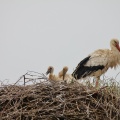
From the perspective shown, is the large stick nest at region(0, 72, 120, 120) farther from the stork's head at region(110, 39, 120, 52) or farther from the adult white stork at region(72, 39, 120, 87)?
the stork's head at region(110, 39, 120, 52)

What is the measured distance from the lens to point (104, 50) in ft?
38.4

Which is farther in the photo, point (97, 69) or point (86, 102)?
point (97, 69)

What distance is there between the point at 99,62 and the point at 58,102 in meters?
4.47

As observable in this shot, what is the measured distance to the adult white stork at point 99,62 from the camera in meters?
11.3

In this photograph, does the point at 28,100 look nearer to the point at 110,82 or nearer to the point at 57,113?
the point at 57,113

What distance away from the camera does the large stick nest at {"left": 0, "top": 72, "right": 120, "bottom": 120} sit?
22.6ft

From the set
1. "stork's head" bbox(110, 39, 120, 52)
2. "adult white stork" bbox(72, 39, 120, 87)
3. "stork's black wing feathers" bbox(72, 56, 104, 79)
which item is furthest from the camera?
"stork's head" bbox(110, 39, 120, 52)

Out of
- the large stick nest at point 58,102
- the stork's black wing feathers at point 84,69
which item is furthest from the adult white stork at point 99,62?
the large stick nest at point 58,102

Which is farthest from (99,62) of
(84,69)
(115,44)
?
(115,44)

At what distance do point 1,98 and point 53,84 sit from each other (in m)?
0.68

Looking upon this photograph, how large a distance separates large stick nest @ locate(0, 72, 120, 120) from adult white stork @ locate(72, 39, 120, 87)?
12.9ft

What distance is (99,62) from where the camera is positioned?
37.4 ft

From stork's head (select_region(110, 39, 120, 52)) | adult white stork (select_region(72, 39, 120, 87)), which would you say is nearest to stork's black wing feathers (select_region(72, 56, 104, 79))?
adult white stork (select_region(72, 39, 120, 87))

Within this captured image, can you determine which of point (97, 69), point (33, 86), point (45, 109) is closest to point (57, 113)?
point (45, 109)
